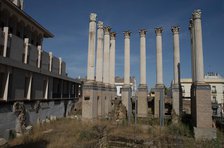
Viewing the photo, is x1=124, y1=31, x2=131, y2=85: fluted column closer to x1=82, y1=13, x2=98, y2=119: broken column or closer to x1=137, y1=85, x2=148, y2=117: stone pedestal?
x1=137, y1=85, x2=148, y2=117: stone pedestal

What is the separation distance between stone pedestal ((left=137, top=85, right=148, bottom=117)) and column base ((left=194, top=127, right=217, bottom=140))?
10.5m

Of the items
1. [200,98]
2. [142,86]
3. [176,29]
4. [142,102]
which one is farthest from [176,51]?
[200,98]

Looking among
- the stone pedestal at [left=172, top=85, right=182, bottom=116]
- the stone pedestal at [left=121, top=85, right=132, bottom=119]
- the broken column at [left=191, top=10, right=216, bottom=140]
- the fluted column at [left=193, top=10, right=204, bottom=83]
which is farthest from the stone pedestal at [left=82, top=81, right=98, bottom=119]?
the fluted column at [left=193, top=10, right=204, bottom=83]

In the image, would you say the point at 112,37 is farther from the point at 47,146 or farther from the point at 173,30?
the point at 47,146

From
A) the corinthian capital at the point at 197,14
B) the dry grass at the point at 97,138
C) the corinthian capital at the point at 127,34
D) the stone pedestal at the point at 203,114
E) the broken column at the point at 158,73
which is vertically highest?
the corinthian capital at the point at 127,34

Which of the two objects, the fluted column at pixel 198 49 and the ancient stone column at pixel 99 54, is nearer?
the fluted column at pixel 198 49

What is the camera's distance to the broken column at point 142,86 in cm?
2623

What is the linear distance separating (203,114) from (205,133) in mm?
1422

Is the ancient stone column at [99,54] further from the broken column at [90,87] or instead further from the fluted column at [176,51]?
the fluted column at [176,51]

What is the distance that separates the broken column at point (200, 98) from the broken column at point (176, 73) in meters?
7.82

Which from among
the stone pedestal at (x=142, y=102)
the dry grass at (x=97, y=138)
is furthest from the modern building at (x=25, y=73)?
the stone pedestal at (x=142, y=102)

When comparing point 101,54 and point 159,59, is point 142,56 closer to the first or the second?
point 159,59

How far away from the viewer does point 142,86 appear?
88.5 ft

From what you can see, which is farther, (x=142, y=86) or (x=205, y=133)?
(x=142, y=86)
